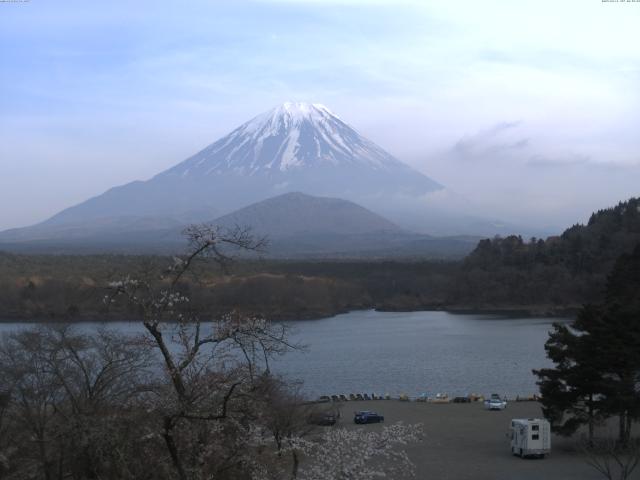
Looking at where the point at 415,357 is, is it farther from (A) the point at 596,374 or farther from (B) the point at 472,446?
(A) the point at 596,374

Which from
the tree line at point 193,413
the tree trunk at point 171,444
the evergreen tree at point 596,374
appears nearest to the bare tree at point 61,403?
the tree line at point 193,413

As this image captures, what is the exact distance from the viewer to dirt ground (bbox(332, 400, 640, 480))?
Answer: 9094mm

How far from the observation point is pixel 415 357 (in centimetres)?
2056

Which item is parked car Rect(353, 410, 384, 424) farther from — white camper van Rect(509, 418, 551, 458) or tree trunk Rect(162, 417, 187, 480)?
tree trunk Rect(162, 417, 187, 480)

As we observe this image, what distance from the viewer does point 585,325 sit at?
10547mm

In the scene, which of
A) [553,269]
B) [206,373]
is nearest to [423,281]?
[553,269]

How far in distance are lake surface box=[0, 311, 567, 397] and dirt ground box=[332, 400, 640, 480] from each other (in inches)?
74.0

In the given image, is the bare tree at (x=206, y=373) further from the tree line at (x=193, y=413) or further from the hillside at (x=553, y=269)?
the hillside at (x=553, y=269)

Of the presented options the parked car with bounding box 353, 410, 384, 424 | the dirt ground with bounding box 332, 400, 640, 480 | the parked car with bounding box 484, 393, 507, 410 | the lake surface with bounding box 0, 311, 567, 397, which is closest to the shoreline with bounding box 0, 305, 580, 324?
the lake surface with bounding box 0, 311, 567, 397

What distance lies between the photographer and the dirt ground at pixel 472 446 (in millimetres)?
9094

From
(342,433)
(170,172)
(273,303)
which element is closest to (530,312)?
(273,303)

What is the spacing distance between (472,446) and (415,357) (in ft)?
32.3

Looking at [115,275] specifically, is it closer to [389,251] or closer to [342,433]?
[342,433]

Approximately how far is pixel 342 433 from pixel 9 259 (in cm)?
3949
